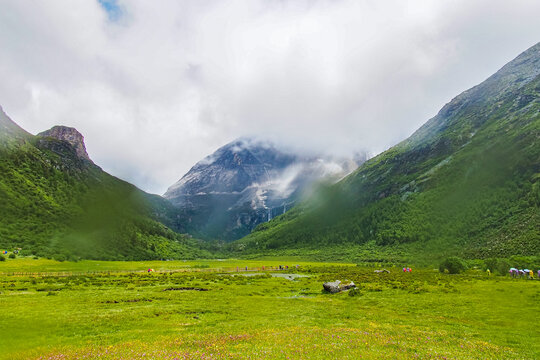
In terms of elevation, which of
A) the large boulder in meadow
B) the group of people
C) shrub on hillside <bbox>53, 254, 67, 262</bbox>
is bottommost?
the group of people

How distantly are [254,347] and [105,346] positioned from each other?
1217 cm

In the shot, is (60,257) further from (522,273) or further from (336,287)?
(522,273)

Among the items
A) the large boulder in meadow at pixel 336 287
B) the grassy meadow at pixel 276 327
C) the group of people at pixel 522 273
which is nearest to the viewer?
the grassy meadow at pixel 276 327

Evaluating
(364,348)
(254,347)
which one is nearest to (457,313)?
(364,348)

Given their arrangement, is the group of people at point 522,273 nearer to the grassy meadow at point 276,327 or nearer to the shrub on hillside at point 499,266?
the shrub on hillside at point 499,266

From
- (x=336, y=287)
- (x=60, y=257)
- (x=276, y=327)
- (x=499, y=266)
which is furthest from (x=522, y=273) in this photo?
(x=60, y=257)

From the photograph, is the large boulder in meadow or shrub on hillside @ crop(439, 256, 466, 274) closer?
the large boulder in meadow

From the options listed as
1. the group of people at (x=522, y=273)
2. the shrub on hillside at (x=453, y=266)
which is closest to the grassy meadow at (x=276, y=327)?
the group of people at (x=522, y=273)

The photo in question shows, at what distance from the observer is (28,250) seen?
6585 inches

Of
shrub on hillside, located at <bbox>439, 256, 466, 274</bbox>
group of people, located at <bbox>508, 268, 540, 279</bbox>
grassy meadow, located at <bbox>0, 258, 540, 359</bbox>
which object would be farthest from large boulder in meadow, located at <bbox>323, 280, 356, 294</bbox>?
shrub on hillside, located at <bbox>439, 256, 466, 274</bbox>

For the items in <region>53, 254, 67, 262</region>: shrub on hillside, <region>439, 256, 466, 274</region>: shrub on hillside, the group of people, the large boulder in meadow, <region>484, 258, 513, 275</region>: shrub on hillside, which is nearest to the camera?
the large boulder in meadow

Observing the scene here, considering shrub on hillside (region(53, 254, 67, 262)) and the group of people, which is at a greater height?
shrub on hillside (region(53, 254, 67, 262))

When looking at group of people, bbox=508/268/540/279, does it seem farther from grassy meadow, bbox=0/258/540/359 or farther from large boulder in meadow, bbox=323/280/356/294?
large boulder in meadow, bbox=323/280/356/294

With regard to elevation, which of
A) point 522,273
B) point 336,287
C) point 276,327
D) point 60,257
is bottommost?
point 522,273
